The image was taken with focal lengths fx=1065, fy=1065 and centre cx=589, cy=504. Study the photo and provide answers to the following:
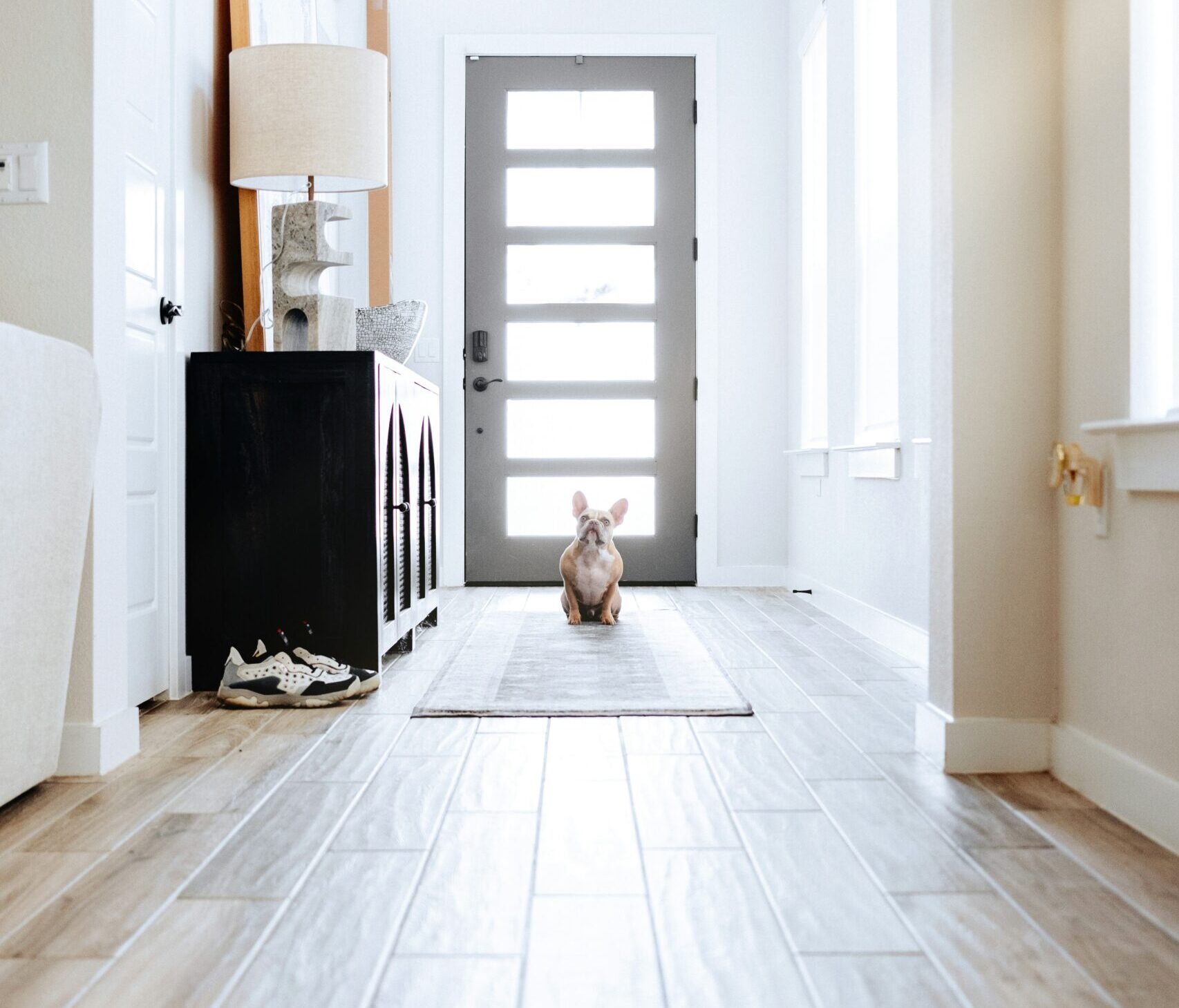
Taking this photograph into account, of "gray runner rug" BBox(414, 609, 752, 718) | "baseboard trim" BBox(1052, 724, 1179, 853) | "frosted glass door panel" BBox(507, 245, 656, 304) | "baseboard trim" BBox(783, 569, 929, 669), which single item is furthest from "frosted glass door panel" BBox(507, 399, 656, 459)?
"baseboard trim" BBox(1052, 724, 1179, 853)

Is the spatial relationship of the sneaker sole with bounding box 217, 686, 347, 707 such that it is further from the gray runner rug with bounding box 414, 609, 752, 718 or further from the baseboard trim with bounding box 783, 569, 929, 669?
the baseboard trim with bounding box 783, 569, 929, 669

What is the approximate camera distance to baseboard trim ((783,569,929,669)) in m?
3.04

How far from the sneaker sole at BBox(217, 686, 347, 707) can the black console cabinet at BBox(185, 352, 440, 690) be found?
0.55ft

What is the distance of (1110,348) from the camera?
1.72 meters

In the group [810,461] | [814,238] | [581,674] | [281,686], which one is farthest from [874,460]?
[281,686]

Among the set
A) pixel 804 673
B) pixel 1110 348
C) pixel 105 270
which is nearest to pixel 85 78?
pixel 105 270

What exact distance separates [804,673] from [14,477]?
198 cm

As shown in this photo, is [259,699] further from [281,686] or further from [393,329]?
[393,329]

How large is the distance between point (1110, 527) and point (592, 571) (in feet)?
7.23

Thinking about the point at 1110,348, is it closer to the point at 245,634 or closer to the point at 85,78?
the point at 85,78

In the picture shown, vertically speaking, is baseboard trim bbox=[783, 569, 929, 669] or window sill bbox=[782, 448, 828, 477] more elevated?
window sill bbox=[782, 448, 828, 477]

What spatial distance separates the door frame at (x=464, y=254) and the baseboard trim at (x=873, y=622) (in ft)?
2.58

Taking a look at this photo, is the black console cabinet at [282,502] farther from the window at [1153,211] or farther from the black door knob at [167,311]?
the window at [1153,211]

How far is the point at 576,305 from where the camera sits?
4996 millimetres
